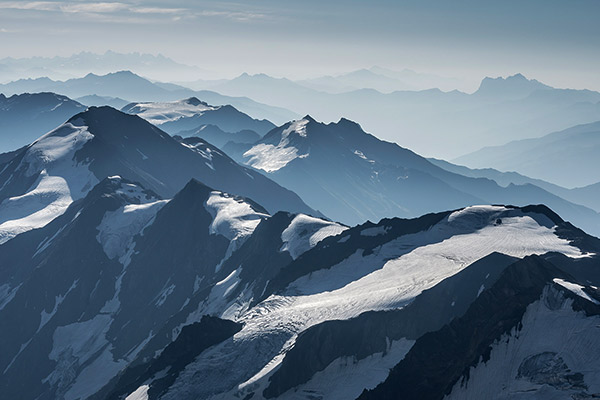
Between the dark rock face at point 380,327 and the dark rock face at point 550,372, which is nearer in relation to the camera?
the dark rock face at point 550,372

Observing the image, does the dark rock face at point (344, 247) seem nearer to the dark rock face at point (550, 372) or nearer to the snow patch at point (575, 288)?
the snow patch at point (575, 288)

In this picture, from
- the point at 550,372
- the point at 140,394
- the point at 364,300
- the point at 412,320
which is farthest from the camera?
the point at 140,394

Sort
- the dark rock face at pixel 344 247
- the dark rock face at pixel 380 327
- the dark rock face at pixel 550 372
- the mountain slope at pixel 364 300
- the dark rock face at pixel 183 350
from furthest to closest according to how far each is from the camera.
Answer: the dark rock face at pixel 344 247 < the dark rock face at pixel 183 350 < the dark rock face at pixel 380 327 < the mountain slope at pixel 364 300 < the dark rock face at pixel 550 372

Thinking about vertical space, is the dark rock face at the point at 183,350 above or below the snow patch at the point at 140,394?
above

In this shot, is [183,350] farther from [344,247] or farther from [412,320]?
[412,320]

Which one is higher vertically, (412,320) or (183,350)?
(412,320)

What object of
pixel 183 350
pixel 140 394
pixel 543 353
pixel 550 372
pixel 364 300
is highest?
pixel 543 353

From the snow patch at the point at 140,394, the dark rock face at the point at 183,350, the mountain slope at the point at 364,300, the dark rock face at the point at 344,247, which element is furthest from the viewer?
the dark rock face at the point at 344,247

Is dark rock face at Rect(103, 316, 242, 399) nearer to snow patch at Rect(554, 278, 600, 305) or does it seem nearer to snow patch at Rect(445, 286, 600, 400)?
snow patch at Rect(445, 286, 600, 400)

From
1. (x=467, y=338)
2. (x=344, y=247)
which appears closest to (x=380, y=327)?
(x=467, y=338)

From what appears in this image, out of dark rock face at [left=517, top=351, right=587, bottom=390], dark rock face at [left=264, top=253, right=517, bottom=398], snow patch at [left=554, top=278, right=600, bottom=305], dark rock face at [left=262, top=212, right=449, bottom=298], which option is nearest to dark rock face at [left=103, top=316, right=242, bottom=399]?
dark rock face at [left=264, top=253, right=517, bottom=398]

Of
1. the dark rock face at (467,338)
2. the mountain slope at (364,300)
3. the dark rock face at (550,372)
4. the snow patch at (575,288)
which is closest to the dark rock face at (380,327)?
the mountain slope at (364,300)
